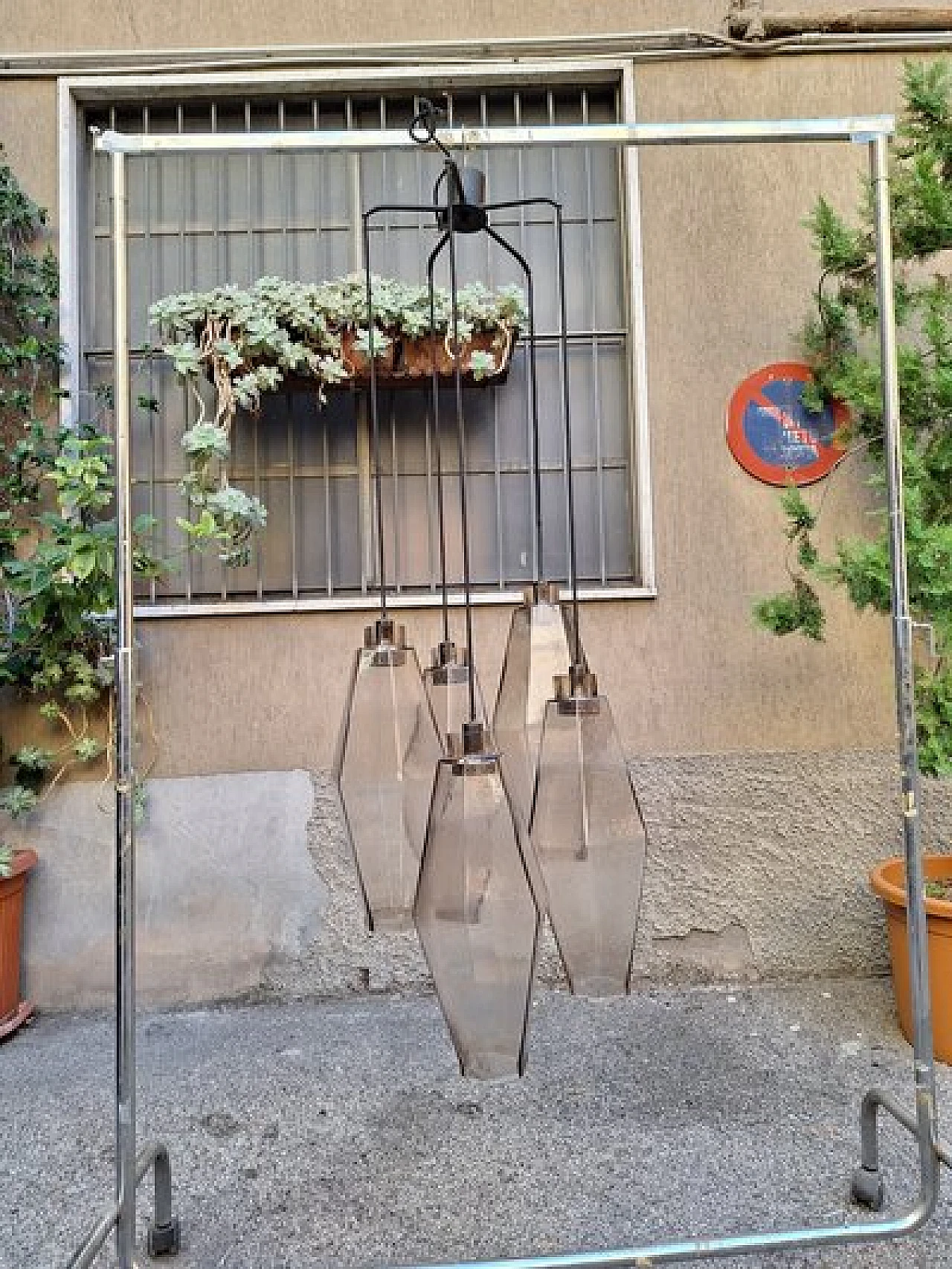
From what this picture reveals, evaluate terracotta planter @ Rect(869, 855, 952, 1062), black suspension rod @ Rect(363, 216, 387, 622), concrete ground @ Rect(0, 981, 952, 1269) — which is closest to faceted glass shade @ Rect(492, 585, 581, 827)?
black suspension rod @ Rect(363, 216, 387, 622)

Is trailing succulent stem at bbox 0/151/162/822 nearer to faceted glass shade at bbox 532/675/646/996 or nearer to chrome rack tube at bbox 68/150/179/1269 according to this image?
chrome rack tube at bbox 68/150/179/1269

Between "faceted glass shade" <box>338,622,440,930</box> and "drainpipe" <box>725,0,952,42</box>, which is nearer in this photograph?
"faceted glass shade" <box>338,622,440,930</box>

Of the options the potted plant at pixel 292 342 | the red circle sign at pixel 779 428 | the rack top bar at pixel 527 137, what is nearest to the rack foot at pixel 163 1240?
the potted plant at pixel 292 342

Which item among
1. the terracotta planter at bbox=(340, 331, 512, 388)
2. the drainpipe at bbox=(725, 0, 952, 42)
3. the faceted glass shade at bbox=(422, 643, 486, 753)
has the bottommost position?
the faceted glass shade at bbox=(422, 643, 486, 753)

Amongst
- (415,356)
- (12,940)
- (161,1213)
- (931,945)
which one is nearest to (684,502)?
(415,356)

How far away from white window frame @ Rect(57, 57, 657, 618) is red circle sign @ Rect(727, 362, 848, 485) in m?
0.34

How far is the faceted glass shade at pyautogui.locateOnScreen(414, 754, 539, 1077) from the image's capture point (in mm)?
1344

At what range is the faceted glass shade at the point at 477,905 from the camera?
1.34 m

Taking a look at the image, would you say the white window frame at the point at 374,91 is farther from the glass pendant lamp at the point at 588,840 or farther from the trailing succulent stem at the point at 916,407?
the glass pendant lamp at the point at 588,840

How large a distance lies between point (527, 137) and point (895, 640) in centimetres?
121

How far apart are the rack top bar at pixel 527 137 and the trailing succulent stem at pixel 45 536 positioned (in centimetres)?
148

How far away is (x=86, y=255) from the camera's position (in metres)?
3.50

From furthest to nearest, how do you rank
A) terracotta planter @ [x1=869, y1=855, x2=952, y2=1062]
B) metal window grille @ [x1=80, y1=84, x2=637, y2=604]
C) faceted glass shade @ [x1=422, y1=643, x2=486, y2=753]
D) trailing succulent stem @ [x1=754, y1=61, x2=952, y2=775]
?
metal window grille @ [x1=80, y1=84, x2=637, y2=604] < terracotta planter @ [x1=869, y1=855, x2=952, y2=1062] < trailing succulent stem @ [x1=754, y1=61, x2=952, y2=775] < faceted glass shade @ [x1=422, y1=643, x2=486, y2=753]

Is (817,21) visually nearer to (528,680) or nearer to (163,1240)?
(528,680)
